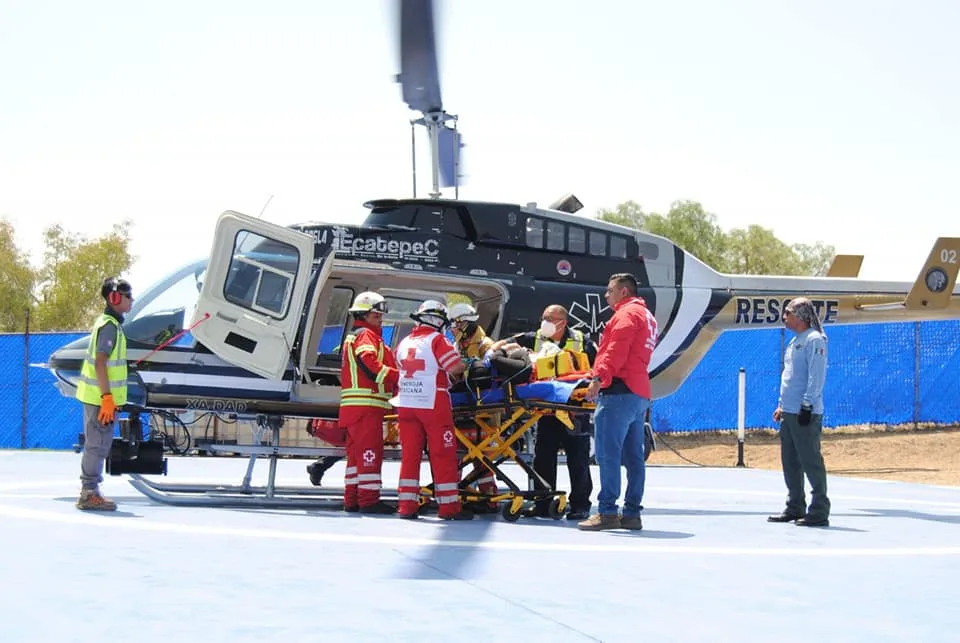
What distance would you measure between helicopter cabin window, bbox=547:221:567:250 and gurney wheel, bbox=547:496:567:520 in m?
3.61

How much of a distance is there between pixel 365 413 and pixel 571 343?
1900 mm

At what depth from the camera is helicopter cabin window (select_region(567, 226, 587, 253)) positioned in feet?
38.9

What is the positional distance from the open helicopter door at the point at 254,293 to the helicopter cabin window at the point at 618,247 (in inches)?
155

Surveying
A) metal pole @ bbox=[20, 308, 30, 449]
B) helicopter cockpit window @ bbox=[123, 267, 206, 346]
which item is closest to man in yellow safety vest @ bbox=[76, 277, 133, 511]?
helicopter cockpit window @ bbox=[123, 267, 206, 346]

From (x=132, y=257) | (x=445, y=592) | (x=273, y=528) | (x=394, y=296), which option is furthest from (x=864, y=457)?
(x=132, y=257)

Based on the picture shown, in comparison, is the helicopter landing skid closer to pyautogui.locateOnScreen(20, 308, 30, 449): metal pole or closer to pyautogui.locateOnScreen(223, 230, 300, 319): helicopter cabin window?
pyautogui.locateOnScreen(223, 230, 300, 319): helicopter cabin window

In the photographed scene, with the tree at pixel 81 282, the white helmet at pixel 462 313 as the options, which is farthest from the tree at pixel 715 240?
the white helmet at pixel 462 313

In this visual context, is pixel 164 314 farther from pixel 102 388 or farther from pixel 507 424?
pixel 507 424

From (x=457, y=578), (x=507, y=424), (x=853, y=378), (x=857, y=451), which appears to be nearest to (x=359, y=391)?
(x=507, y=424)

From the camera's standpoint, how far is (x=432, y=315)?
347 inches

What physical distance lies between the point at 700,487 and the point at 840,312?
11.3 ft

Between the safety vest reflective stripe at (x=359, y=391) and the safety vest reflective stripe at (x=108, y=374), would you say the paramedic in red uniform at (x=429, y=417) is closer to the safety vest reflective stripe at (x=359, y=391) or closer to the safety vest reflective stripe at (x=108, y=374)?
the safety vest reflective stripe at (x=359, y=391)

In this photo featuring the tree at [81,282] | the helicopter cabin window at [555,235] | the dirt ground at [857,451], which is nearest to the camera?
the helicopter cabin window at [555,235]

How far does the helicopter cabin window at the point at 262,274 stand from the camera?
9.54m
